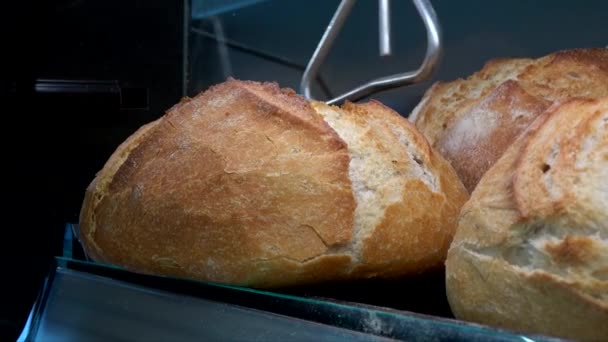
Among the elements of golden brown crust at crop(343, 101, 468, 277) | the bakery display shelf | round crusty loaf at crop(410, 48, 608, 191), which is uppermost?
round crusty loaf at crop(410, 48, 608, 191)

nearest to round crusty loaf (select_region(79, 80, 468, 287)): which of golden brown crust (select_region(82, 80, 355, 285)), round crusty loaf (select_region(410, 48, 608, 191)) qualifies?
golden brown crust (select_region(82, 80, 355, 285))

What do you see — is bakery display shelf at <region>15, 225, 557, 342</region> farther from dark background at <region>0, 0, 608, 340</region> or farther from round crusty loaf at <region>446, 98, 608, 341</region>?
dark background at <region>0, 0, 608, 340</region>

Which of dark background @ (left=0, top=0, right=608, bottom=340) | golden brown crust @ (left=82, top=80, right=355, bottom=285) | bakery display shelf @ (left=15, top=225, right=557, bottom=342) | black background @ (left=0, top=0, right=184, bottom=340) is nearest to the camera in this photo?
bakery display shelf @ (left=15, top=225, right=557, bottom=342)

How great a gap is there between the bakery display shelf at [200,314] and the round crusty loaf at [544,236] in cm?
7

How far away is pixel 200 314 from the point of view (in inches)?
31.1

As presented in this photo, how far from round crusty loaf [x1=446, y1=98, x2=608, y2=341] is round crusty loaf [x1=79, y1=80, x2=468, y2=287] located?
0.14 m

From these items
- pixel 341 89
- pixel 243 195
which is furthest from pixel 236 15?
pixel 243 195

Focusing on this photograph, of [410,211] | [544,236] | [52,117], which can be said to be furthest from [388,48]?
[52,117]

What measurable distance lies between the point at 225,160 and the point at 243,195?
57 millimetres

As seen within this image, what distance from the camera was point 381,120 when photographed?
1019 millimetres

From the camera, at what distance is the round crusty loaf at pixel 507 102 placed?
1.08 meters

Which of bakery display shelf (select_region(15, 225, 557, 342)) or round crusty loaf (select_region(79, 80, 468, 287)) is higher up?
round crusty loaf (select_region(79, 80, 468, 287))

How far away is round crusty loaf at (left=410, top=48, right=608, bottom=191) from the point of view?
3.54ft

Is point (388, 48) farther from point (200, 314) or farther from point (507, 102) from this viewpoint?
point (200, 314)
